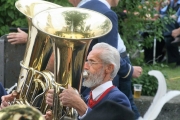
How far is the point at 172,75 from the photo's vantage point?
8.81 metres

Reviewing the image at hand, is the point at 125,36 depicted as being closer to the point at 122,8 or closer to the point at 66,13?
the point at 122,8

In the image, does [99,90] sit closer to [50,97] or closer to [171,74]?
[50,97]

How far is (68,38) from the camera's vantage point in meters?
3.42

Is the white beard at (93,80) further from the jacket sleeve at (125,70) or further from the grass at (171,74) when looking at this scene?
the grass at (171,74)

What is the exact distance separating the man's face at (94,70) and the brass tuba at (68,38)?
17 cm

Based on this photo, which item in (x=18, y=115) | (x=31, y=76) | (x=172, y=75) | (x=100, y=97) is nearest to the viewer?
(x=18, y=115)

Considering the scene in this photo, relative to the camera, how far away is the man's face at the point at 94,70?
3.67m

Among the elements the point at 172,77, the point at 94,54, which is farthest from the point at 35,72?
the point at 172,77

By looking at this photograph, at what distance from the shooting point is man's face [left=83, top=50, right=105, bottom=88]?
3666mm

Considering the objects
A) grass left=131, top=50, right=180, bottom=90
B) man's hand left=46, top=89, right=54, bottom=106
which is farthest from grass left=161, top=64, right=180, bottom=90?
man's hand left=46, top=89, right=54, bottom=106

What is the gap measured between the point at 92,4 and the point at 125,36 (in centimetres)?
255

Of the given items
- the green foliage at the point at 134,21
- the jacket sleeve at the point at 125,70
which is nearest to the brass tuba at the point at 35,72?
the jacket sleeve at the point at 125,70

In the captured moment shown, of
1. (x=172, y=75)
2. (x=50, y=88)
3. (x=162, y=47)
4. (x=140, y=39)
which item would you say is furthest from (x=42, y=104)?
(x=162, y=47)

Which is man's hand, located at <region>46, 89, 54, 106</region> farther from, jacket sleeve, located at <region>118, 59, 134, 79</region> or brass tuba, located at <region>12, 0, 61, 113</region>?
jacket sleeve, located at <region>118, 59, 134, 79</region>
